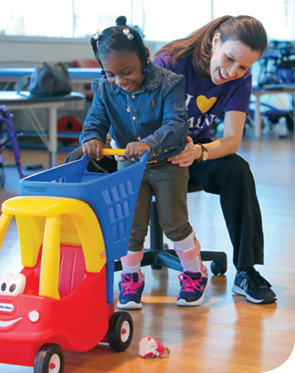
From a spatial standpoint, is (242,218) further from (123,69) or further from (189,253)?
(123,69)

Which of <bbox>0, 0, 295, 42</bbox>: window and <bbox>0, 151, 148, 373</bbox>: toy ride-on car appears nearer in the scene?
<bbox>0, 151, 148, 373</bbox>: toy ride-on car

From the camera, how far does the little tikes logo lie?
1.73 m

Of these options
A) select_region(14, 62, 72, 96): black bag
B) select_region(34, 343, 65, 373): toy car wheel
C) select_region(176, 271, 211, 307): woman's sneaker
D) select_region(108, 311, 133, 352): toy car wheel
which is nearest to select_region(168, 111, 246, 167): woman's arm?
select_region(176, 271, 211, 307): woman's sneaker

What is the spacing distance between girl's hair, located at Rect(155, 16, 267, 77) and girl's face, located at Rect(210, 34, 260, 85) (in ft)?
0.05

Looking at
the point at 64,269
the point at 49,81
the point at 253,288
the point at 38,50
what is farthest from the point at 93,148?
the point at 38,50

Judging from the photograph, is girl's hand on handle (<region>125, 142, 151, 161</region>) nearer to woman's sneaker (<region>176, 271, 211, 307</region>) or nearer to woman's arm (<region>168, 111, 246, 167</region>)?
woman's arm (<region>168, 111, 246, 167</region>)

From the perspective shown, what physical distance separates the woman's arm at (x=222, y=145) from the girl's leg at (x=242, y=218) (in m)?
0.04

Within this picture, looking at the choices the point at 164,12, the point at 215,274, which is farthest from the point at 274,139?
the point at 215,274

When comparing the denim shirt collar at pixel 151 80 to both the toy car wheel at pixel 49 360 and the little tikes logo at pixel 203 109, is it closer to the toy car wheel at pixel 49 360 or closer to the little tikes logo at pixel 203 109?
the little tikes logo at pixel 203 109

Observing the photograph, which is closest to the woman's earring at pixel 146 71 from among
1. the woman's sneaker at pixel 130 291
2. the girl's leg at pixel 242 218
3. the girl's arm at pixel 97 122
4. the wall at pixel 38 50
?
the girl's arm at pixel 97 122

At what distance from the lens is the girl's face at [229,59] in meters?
1.54

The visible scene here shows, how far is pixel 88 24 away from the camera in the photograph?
24.3 ft

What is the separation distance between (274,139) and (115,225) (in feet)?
17.9

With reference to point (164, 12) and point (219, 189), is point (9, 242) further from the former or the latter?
point (164, 12)
